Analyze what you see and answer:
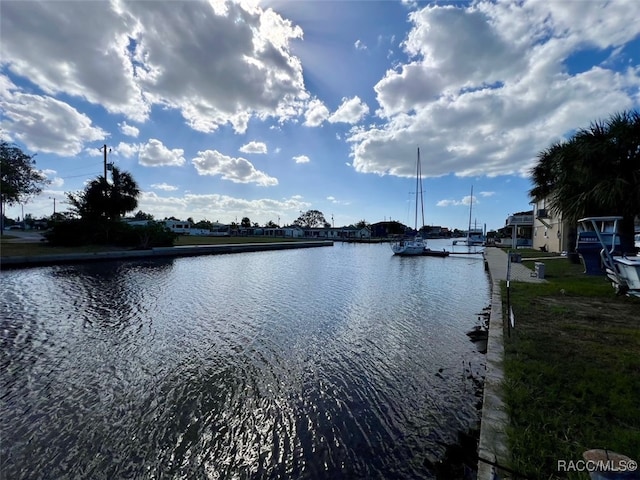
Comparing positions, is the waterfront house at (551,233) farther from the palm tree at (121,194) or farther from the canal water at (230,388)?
the palm tree at (121,194)

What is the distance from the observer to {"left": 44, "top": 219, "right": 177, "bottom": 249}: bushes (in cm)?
2575

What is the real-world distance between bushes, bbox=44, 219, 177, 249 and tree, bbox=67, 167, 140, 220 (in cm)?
186

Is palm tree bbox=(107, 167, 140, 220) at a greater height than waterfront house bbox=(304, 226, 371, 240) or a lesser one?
greater

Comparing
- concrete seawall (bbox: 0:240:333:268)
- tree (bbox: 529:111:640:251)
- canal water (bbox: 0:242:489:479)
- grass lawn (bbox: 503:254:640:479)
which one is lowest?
canal water (bbox: 0:242:489:479)

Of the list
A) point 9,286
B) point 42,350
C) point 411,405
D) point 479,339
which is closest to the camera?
point 411,405

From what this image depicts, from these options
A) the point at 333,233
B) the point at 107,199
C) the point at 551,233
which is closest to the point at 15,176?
the point at 107,199

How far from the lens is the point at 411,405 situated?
181 inches

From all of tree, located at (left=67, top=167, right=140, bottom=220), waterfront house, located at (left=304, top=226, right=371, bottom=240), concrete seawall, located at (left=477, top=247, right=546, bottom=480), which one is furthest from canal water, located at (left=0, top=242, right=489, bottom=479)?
waterfront house, located at (left=304, top=226, right=371, bottom=240)

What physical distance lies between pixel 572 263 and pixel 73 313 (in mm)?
23241

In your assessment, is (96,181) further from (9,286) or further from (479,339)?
(479,339)

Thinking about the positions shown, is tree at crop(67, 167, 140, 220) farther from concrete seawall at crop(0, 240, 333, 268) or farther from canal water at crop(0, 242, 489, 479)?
canal water at crop(0, 242, 489, 479)

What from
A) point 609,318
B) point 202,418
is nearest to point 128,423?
point 202,418

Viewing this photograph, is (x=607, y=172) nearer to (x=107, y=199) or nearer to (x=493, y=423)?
(x=493, y=423)

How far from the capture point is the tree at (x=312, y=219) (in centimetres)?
13488
